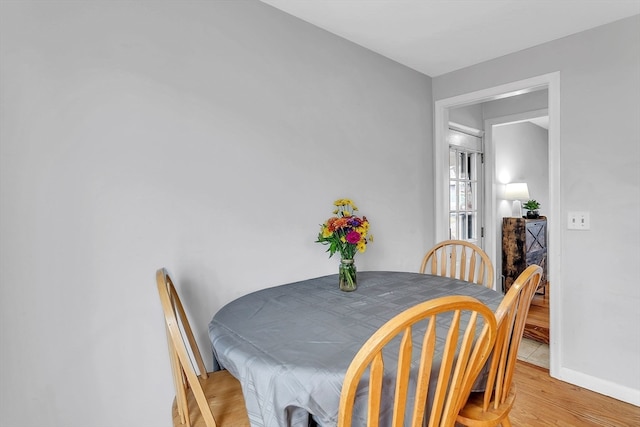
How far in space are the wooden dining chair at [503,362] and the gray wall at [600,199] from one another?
1333mm

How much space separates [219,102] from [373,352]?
1409 millimetres

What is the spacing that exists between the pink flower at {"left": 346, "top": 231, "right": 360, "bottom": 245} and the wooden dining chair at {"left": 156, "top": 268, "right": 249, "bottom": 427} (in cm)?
79

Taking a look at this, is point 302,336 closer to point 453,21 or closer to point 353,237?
point 353,237

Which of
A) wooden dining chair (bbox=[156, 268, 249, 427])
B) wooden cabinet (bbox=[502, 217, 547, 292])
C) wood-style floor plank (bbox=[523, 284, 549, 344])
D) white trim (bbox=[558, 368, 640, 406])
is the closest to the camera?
wooden dining chair (bbox=[156, 268, 249, 427])

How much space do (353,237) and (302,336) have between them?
61cm

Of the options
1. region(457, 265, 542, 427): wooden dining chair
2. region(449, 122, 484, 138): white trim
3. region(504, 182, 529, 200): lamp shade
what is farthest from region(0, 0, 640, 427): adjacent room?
region(504, 182, 529, 200): lamp shade

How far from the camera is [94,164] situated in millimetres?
1305

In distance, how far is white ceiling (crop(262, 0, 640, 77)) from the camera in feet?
6.16

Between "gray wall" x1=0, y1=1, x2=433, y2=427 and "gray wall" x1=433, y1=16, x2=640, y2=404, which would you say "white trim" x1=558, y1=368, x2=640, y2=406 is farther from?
"gray wall" x1=0, y1=1, x2=433, y2=427

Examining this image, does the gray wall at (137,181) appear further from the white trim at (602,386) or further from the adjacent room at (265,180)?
the white trim at (602,386)

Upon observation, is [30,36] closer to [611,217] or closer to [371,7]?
[371,7]

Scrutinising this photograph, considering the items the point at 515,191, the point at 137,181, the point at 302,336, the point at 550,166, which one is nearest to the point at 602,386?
the point at 550,166

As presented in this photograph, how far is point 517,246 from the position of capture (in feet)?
12.5

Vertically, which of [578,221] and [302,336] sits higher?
[578,221]
